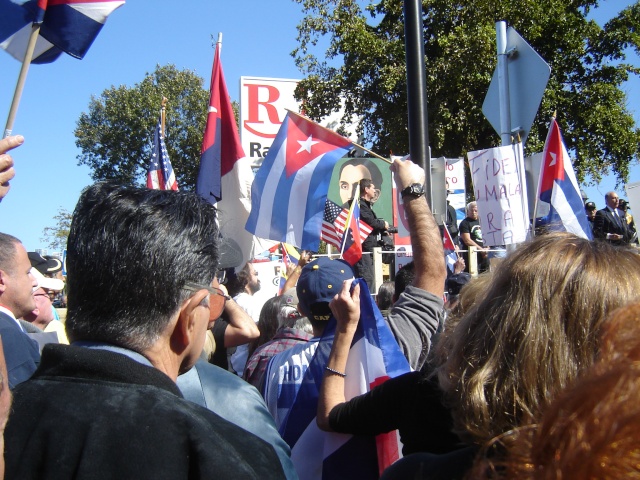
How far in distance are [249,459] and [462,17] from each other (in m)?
20.1

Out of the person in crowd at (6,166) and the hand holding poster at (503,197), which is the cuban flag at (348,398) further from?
the hand holding poster at (503,197)

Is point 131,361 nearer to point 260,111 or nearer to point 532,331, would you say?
point 532,331

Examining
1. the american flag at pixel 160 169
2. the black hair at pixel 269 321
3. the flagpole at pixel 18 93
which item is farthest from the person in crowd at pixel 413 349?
the american flag at pixel 160 169

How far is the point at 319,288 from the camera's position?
9.16ft

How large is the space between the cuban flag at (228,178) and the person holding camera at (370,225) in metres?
2.94

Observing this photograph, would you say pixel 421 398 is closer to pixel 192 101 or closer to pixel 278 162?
pixel 278 162

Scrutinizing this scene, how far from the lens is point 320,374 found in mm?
2578

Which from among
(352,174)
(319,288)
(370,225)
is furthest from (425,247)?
(352,174)

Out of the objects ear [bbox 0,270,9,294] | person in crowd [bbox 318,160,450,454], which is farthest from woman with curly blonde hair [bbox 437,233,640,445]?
ear [bbox 0,270,9,294]

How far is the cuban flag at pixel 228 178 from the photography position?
5.39 m

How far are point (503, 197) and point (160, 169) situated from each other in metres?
3.57

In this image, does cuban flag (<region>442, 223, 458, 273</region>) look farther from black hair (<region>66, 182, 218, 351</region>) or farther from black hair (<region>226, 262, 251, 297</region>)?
black hair (<region>66, 182, 218, 351</region>)

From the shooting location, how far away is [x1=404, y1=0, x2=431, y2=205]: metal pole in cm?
478

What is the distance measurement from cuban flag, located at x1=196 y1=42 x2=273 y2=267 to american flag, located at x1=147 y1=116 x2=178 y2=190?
1.32 metres
